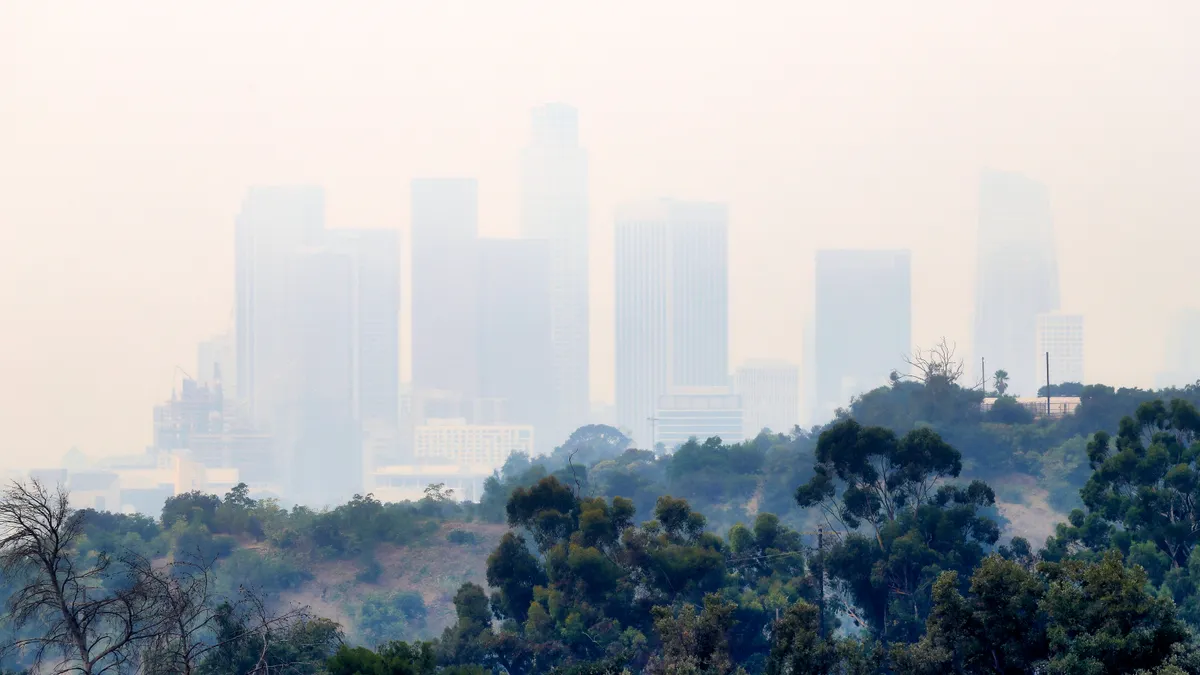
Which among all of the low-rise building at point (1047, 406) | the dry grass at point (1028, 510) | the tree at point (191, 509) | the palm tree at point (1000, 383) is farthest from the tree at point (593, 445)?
the tree at point (191, 509)

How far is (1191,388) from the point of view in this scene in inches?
3300

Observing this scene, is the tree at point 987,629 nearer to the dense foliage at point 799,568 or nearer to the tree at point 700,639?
the dense foliage at point 799,568

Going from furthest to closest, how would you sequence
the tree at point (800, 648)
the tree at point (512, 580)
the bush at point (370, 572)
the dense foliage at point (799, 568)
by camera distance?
the bush at point (370, 572)
the tree at point (512, 580)
the tree at point (800, 648)
the dense foliage at point (799, 568)

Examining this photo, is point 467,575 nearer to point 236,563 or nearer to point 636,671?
point 236,563

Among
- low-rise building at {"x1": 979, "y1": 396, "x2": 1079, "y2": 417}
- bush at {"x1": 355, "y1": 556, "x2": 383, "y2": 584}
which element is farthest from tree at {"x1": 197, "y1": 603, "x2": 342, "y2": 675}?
low-rise building at {"x1": 979, "y1": 396, "x2": 1079, "y2": 417}

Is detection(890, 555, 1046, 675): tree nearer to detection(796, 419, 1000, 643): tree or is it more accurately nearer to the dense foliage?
the dense foliage

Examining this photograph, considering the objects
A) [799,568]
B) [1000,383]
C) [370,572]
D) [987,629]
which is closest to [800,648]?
[987,629]

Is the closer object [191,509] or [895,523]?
[895,523]

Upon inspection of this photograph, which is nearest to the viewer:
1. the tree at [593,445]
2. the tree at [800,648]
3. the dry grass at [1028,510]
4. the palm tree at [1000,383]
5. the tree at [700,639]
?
the tree at [800,648]

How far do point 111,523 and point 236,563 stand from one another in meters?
8.96

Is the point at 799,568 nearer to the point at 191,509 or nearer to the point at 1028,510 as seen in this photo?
the point at 1028,510

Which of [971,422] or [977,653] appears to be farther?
[971,422]

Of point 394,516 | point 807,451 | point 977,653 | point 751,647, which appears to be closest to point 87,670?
point 977,653

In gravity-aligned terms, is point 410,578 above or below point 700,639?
below
